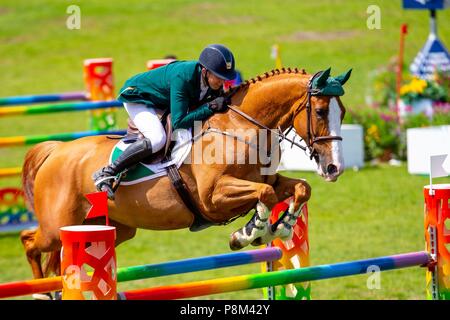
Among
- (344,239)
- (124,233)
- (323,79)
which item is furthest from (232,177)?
(344,239)

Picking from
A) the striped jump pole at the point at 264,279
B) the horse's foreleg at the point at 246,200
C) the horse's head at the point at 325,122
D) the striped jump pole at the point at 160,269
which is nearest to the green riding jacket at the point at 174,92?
the horse's foreleg at the point at 246,200

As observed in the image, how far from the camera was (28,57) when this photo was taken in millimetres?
25812

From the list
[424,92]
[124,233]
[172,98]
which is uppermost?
[424,92]

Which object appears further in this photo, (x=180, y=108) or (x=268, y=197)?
(x=180, y=108)

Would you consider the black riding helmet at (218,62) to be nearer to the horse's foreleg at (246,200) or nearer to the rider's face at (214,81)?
the rider's face at (214,81)

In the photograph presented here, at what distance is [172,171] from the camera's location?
22.1ft

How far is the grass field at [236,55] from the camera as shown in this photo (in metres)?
11.2

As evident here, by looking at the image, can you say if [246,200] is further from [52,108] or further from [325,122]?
[52,108]

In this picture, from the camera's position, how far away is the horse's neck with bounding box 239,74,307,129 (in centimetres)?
660

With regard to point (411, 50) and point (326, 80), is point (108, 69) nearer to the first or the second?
point (326, 80)

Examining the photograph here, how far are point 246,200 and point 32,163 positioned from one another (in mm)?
1954

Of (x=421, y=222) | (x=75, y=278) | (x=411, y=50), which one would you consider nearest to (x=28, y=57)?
(x=411, y=50)

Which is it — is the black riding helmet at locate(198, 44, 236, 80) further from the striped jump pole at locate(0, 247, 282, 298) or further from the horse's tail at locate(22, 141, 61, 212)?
the horse's tail at locate(22, 141, 61, 212)

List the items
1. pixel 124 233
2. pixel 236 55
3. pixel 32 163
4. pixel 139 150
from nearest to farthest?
pixel 139 150
pixel 124 233
pixel 32 163
pixel 236 55
